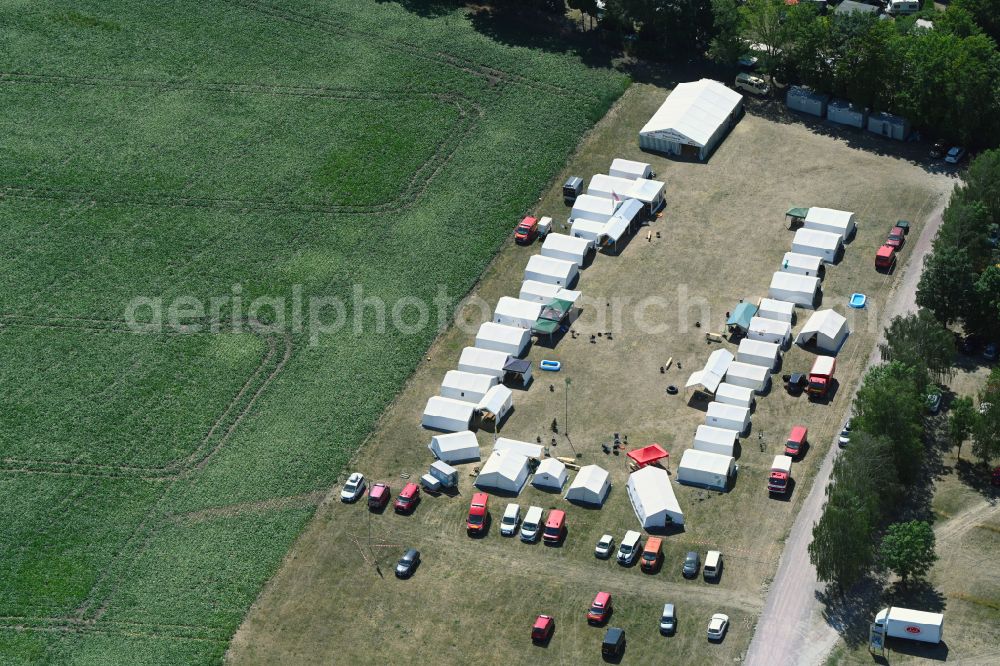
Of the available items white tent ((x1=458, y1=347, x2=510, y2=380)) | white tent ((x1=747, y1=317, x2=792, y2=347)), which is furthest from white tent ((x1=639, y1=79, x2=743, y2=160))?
white tent ((x1=458, y1=347, x2=510, y2=380))

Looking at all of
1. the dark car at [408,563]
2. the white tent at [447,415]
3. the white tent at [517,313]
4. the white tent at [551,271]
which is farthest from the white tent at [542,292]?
the dark car at [408,563]

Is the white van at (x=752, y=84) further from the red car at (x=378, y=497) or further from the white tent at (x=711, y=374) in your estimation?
the red car at (x=378, y=497)

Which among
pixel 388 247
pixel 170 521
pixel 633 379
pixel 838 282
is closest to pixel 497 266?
pixel 388 247

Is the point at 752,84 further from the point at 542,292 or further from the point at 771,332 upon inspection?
the point at 771,332

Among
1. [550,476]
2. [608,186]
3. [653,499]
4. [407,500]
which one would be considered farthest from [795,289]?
[407,500]

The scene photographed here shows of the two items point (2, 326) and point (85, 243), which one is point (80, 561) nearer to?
point (2, 326)
